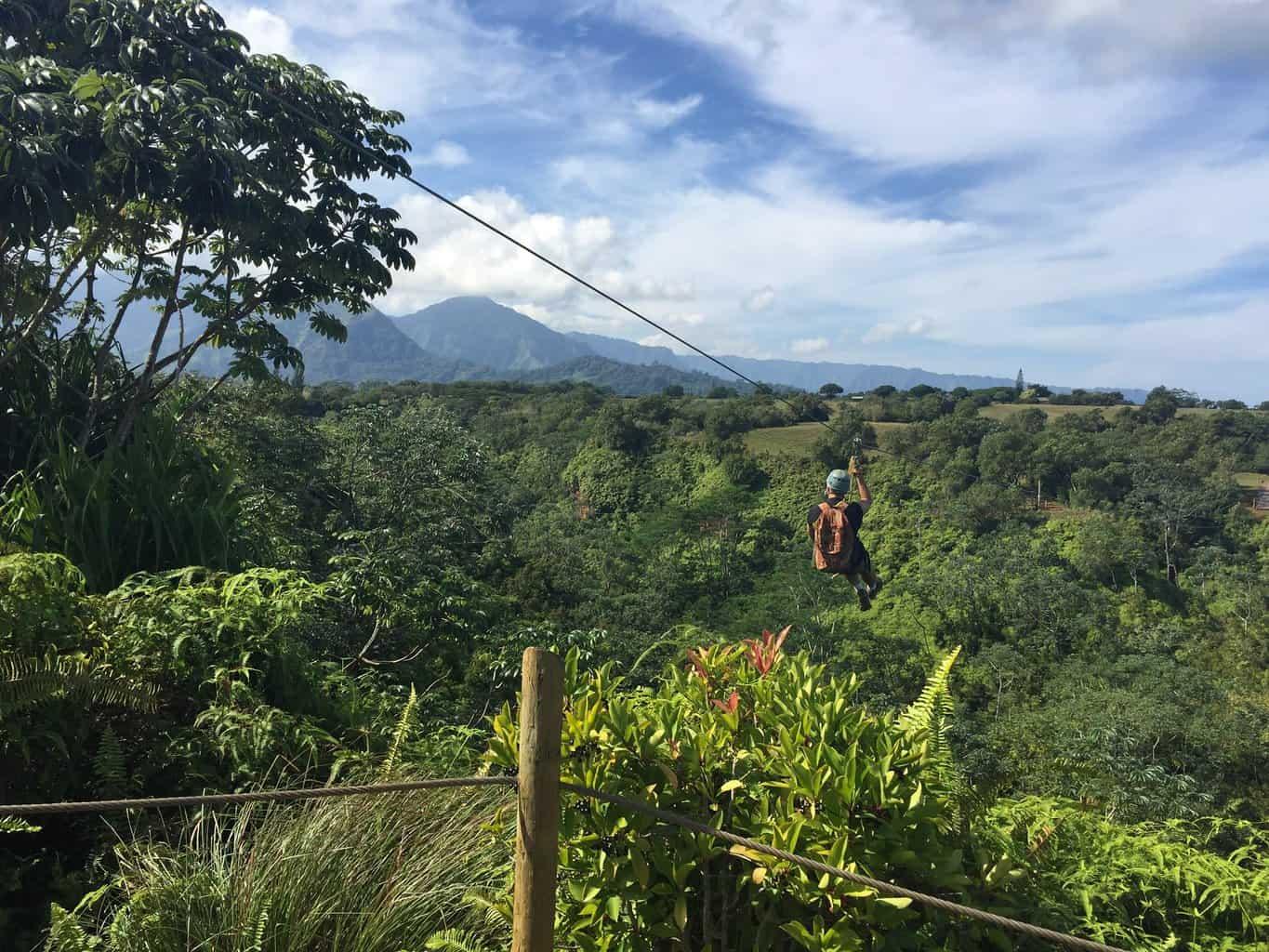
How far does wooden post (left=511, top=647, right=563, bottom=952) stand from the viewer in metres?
1.66

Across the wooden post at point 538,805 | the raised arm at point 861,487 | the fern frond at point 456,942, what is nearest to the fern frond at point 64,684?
the fern frond at point 456,942

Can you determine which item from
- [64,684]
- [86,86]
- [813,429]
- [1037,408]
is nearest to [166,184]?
[86,86]

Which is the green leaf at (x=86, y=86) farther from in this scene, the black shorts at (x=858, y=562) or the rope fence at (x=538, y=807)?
the black shorts at (x=858, y=562)

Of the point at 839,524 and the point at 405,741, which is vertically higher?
the point at 839,524

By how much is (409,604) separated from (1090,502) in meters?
44.0

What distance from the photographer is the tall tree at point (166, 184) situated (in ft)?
15.9

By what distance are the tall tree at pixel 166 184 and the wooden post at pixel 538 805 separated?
15.3ft

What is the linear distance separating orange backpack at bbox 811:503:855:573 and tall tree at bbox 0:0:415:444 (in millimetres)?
4546

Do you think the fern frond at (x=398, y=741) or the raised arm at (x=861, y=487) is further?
the raised arm at (x=861, y=487)

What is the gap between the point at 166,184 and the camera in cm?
532

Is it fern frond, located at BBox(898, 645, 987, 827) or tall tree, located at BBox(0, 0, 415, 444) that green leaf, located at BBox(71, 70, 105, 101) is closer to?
tall tree, located at BBox(0, 0, 415, 444)

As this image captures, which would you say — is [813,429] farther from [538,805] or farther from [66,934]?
[66,934]

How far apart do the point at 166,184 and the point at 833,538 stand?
568cm

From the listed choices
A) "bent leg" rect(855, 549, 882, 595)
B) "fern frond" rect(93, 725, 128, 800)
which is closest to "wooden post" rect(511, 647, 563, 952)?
"fern frond" rect(93, 725, 128, 800)
